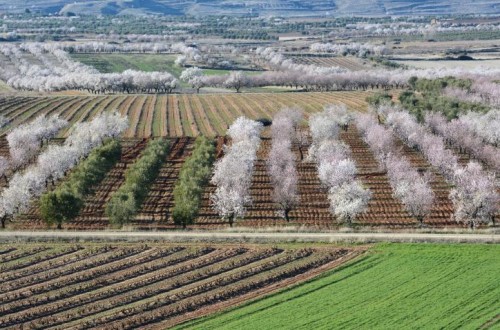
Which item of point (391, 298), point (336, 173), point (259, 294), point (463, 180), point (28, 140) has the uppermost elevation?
point (28, 140)

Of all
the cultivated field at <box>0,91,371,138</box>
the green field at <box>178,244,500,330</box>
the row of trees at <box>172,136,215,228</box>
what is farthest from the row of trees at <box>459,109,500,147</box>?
the green field at <box>178,244,500,330</box>

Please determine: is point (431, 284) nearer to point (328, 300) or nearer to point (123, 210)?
point (328, 300)

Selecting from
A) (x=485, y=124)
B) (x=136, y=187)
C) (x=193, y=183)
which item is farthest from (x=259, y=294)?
(x=485, y=124)

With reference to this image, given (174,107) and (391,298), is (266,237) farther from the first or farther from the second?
(174,107)

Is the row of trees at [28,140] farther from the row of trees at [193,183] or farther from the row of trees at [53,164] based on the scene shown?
the row of trees at [193,183]

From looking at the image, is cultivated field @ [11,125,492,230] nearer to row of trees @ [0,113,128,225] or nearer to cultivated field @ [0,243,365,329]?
row of trees @ [0,113,128,225]

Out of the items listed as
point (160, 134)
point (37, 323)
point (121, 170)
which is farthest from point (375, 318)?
point (160, 134)
